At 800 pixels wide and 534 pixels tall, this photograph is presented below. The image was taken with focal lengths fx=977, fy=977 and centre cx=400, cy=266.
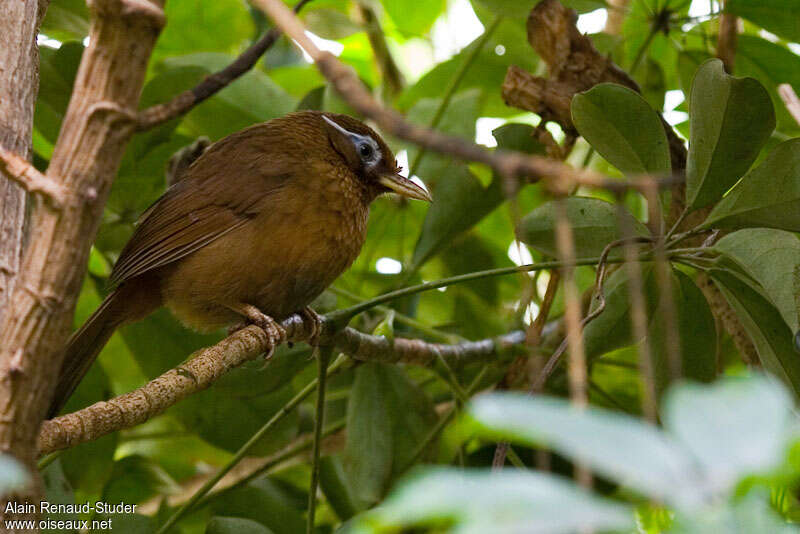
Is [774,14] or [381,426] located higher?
[774,14]

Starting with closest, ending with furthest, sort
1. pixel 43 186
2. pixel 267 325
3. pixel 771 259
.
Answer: pixel 43 186
pixel 771 259
pixel 267 325

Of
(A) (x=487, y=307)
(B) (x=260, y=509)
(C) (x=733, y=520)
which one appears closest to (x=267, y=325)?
(B) (x=260, y=509)

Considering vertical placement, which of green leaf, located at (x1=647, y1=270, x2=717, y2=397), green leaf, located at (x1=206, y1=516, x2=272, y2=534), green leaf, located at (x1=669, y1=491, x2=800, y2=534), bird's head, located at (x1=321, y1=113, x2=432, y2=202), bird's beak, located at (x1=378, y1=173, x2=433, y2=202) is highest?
bird's head, located at (x1=321, y1=113, x2=432, y2=202)

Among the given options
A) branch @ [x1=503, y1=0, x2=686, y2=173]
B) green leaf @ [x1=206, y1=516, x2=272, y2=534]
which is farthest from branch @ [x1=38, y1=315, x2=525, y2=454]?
branch @ [x1=503, y1=0, x2=686, y2=173]

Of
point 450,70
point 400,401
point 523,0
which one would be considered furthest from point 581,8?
point 400,401

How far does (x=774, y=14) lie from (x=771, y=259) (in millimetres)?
1180

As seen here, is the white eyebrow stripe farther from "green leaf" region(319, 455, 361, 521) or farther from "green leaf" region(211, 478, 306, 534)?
"green leaf" region(211, 478, 306, 534)

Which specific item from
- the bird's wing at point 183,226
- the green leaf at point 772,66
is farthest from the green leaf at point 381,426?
the green leaf at point 772,66

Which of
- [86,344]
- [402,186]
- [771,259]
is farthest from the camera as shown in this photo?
[402,186]

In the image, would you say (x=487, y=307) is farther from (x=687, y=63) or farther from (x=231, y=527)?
(x=231, y=527)

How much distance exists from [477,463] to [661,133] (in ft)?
4.82

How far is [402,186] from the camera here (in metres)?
3.61

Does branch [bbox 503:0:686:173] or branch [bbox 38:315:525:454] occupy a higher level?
branch [bbox 503:0:686:173]

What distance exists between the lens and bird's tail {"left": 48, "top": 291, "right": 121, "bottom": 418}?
308 cm
